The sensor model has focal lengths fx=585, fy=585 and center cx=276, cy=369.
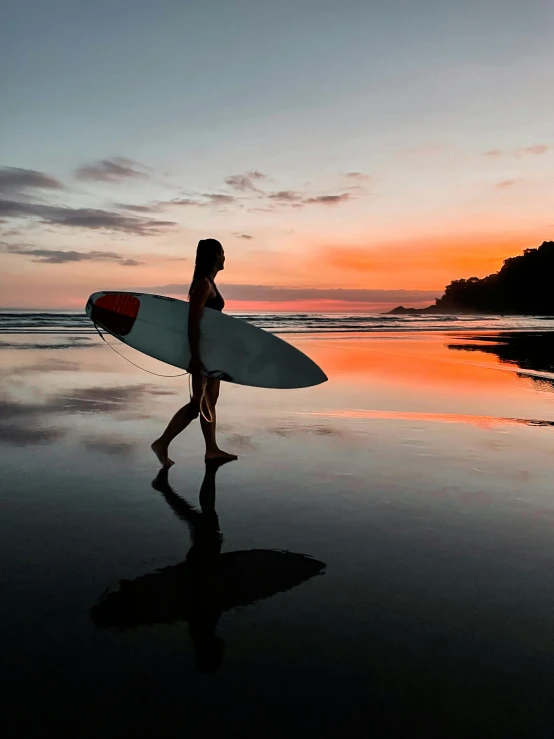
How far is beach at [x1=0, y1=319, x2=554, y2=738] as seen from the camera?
182 cm

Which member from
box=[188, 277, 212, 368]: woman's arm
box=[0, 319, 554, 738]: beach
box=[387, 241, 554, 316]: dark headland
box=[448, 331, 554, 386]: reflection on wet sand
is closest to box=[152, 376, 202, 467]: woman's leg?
box=[0, 319, 554, 738]: beach

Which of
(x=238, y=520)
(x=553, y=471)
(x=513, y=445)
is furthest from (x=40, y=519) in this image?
(x=513, y=445)

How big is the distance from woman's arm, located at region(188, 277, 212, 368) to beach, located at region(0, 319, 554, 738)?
994mm

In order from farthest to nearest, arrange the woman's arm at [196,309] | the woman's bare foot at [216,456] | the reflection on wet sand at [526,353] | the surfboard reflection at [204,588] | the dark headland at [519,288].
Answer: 1. the dark headland at [519,288]
2. the reflection on wet sand at [526,353]
3. the woman's bare foot at [216,456]
4. the woman's arm at [196,309]
5. the surfboard reflection at [204,588]

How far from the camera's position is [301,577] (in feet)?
8.92

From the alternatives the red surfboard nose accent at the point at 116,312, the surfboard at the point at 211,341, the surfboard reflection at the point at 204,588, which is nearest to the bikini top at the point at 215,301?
the surfboard at the point at 211,341

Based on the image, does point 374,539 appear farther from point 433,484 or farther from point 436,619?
point 433,484

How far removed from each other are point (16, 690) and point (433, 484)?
305 centimetres

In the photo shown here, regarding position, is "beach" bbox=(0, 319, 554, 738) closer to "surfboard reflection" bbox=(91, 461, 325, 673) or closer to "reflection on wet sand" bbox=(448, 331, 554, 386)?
"surfboard reflection" bbox=(91, 461, 325, 673)

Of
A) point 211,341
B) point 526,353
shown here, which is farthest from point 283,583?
point 526,353

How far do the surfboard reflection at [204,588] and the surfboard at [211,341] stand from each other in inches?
94.6

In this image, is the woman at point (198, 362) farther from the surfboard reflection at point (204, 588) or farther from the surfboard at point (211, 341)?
Answer: the surfboard reflection at point (204, 588)

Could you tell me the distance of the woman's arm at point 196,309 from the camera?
15.5 ft

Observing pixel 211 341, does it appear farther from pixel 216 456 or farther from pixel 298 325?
pixel 298 325
